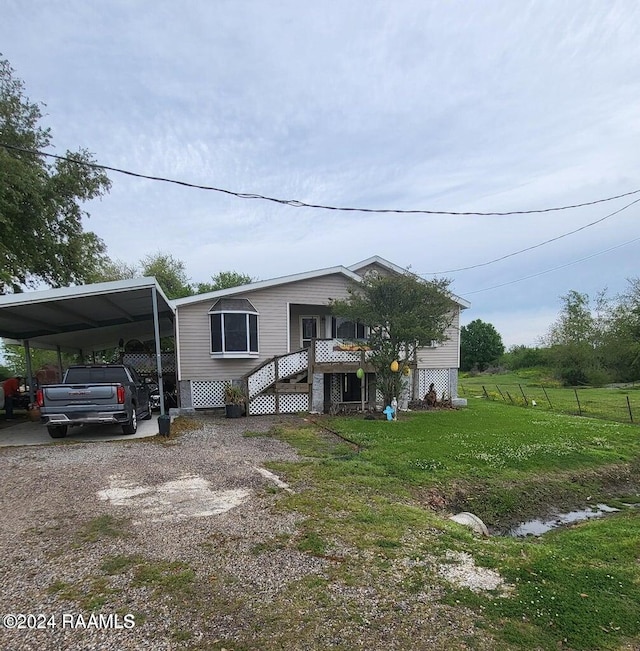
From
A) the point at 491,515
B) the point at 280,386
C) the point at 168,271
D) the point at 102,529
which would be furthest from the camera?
the point at 168,271

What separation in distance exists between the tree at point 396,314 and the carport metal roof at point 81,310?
5.76 metres

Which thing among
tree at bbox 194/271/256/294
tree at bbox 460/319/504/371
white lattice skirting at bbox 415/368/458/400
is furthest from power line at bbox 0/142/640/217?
tree at bbox 460/319/504/371

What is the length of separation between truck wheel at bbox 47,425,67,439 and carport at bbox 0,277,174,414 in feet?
7.18

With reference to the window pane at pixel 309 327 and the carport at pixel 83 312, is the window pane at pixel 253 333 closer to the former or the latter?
the carport at pixel 83 312

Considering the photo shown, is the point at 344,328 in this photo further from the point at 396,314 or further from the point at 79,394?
→ the point at 79,394

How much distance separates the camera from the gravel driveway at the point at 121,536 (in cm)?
265

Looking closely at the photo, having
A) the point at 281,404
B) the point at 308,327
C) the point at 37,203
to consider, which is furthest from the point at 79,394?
the point at 37,203

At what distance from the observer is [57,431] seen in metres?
9.45

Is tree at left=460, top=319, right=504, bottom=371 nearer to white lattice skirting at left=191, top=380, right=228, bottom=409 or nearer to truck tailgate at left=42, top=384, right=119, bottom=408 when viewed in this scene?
white lattice skirting at left=191, top=380, right=228, bottom=409

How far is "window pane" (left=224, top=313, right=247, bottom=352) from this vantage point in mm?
13719

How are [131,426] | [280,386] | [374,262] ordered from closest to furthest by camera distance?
[131,426]
[280,386]
[374,262]

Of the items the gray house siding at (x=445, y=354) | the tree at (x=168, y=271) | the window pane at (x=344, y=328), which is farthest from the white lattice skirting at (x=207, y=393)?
the tree at (x=168, y=271)

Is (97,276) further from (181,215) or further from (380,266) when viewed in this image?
(380,266)

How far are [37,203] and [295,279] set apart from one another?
9.60 meters
